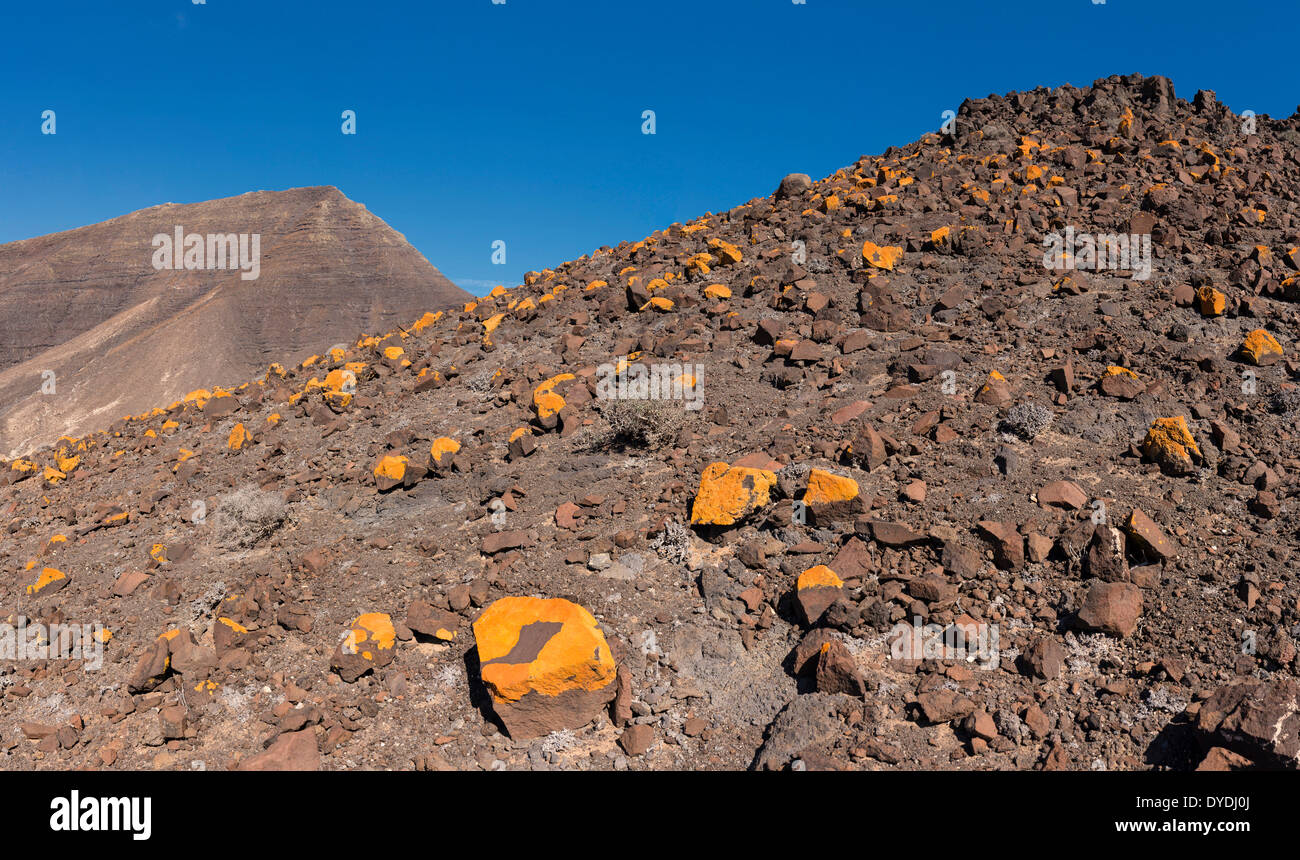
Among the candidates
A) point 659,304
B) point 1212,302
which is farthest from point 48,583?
point 1212,302

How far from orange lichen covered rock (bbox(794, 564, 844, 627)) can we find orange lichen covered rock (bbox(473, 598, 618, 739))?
4.72 ft

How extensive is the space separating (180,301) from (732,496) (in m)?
55.6

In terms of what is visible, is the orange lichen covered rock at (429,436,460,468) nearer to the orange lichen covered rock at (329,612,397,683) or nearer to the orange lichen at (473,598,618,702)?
the orange lichen covered rock at (329,612,397,683)

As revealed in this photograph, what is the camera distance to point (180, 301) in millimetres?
48594

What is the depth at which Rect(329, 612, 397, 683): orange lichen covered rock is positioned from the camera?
515cm

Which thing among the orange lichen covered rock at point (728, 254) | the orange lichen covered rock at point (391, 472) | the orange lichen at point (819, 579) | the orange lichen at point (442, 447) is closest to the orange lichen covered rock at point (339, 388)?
the orange lichen covered rock at point (391, 472)

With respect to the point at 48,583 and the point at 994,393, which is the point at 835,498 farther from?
the point at 48,583

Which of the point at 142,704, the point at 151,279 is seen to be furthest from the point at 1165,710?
the point at 151,279

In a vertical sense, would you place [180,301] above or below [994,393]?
above

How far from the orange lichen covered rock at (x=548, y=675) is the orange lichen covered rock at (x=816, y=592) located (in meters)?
1.44

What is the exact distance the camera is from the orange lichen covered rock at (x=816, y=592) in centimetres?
494

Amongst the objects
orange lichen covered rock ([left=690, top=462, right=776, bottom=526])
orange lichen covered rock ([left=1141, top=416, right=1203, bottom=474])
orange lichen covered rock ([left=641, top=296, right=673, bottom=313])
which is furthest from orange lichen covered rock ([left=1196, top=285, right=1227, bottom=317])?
orange lichen covered rock ([left=641, top=296, right=673, bottom=313])

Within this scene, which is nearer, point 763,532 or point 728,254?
point 763,532
